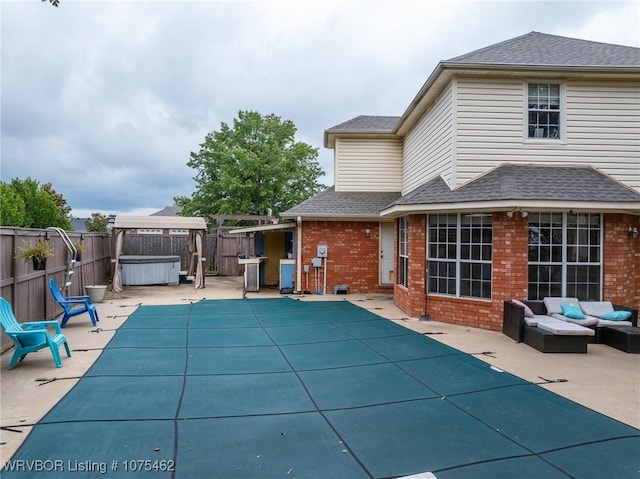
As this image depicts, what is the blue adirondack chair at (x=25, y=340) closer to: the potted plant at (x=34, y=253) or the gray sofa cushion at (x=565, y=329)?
the potted plant at (x=34, y=253)

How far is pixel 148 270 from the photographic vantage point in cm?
1584

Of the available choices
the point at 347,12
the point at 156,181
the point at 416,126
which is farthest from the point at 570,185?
the point at 156,181

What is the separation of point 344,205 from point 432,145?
3.77 meters

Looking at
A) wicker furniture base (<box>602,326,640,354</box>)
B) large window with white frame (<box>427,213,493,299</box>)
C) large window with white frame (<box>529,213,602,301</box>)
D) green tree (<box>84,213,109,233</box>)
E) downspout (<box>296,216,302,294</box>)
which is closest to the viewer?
wicker furniture base (<box>602,326,640,354</box>)

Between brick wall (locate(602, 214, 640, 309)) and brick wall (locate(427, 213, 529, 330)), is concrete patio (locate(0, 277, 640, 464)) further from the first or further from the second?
brick wall (locate(602, 214, 640, 309))

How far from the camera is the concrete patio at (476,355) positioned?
4406 millimetres

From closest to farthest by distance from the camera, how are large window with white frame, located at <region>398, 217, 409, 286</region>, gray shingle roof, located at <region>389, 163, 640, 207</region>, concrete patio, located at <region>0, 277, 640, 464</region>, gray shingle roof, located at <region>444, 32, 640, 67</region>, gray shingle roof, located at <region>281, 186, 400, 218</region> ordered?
concrete patio, located at <region>0, 277, 640, 464</region>, gray shingle roof, located at <region>389, 163, 640, 207</region>, gray shingle roof, located at <region>444, 32, 640, 67</region>, large window with white frame, located at <region>398, 217, 409, 286</region>, gray shingle roof, located at <region>281, 186, 400, 218</region>

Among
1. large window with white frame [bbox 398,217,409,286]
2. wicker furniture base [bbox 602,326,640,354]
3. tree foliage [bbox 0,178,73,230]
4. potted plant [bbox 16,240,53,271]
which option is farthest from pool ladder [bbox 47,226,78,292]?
tree foliage [bbox 0,178,73,230]

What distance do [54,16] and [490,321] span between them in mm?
9529

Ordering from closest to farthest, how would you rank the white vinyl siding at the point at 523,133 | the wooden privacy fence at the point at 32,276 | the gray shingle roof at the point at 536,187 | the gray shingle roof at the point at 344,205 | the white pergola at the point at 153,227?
the wooden privacy fence at the point at 32,276 → the gray shingle roof at the point at 536,187 → the white vinyl siding at the point at 523,133 → the gray shingle roof at the point at 344,205 → the white pergola at the point at 153,227

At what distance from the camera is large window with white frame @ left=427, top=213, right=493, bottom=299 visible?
8.70 m

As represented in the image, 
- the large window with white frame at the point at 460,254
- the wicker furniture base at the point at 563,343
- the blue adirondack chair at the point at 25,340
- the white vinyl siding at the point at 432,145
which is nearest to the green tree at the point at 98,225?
the white vinyl siding at the point at 432,145

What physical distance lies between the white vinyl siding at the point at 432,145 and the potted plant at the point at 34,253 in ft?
26.6

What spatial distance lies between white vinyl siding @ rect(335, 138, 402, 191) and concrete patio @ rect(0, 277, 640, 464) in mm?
5778
